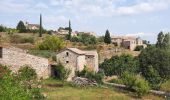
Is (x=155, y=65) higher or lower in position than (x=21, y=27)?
lower

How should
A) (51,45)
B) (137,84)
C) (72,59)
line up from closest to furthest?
(137,84), (72,59), (51,45)

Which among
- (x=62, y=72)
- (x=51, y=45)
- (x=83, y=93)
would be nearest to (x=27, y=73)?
(x=83, y=93)

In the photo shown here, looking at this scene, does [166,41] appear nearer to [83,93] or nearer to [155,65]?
[155,65]

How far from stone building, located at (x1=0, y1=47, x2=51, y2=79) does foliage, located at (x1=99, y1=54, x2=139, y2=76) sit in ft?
53.0

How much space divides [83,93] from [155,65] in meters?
23.0

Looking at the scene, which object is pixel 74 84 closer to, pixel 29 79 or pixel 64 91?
pixel 64 91

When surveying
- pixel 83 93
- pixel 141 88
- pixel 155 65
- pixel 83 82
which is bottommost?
pixel 83 93

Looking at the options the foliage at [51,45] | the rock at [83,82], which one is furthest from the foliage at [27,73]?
the foliage at [51,45]

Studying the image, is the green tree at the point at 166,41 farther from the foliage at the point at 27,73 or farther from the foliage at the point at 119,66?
the foliage at the point at 27,73

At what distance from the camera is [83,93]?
50781 mm

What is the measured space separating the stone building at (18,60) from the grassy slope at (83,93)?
2.44 metres

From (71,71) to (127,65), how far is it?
50.3ft

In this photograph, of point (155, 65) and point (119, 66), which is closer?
point (155, 65)

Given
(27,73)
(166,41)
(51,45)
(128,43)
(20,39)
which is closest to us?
(27,73)
